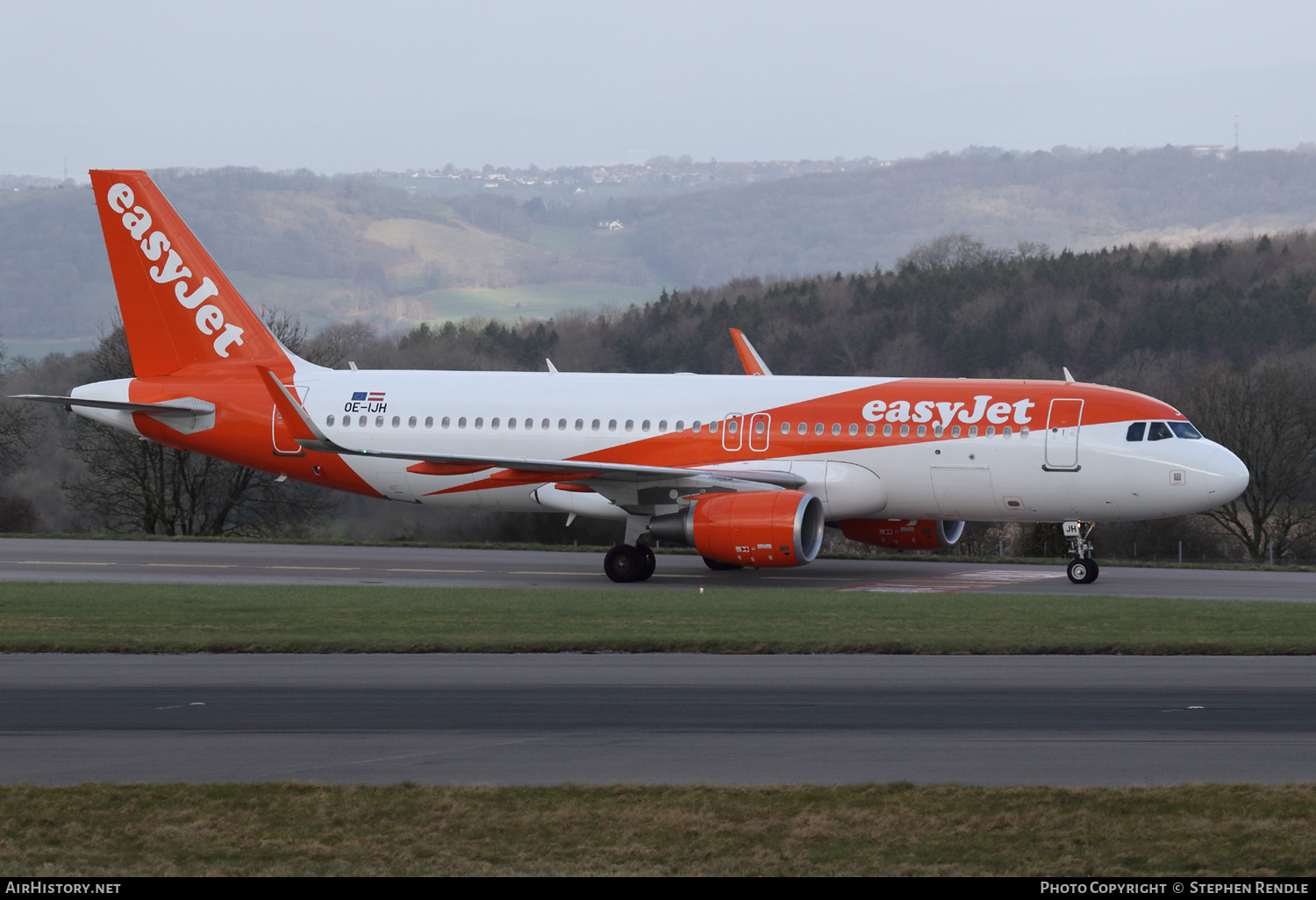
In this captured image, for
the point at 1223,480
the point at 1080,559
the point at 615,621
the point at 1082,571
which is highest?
the point at 1223,480

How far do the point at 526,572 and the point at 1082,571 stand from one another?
34.7 ft

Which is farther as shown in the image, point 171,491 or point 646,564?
point 171,491

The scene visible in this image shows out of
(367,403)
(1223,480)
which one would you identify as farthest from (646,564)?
(1223,480)

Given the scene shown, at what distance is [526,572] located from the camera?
29391mm

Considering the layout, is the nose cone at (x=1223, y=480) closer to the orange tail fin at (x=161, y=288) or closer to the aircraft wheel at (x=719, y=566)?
the aircraft wheel at (x=719, y=566)

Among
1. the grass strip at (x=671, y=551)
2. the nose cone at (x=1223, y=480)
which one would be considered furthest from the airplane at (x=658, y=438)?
the grass strip at (x=671, y=551)

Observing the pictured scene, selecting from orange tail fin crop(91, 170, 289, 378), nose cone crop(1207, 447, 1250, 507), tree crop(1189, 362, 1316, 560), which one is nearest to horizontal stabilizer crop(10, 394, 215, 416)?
orange tail fin crop(91, 170, 289, 378)

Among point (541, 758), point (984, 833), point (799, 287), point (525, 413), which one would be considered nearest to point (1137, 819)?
point (984, 833)

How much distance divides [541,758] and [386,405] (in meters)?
20.0

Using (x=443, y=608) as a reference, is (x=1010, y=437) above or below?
above

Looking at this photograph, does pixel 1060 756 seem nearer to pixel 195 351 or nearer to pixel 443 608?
pixel 443 608

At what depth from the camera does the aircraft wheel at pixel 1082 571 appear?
26891 millimetres

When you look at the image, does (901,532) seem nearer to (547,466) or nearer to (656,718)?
(547,466)

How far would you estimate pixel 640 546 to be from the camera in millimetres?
27859
